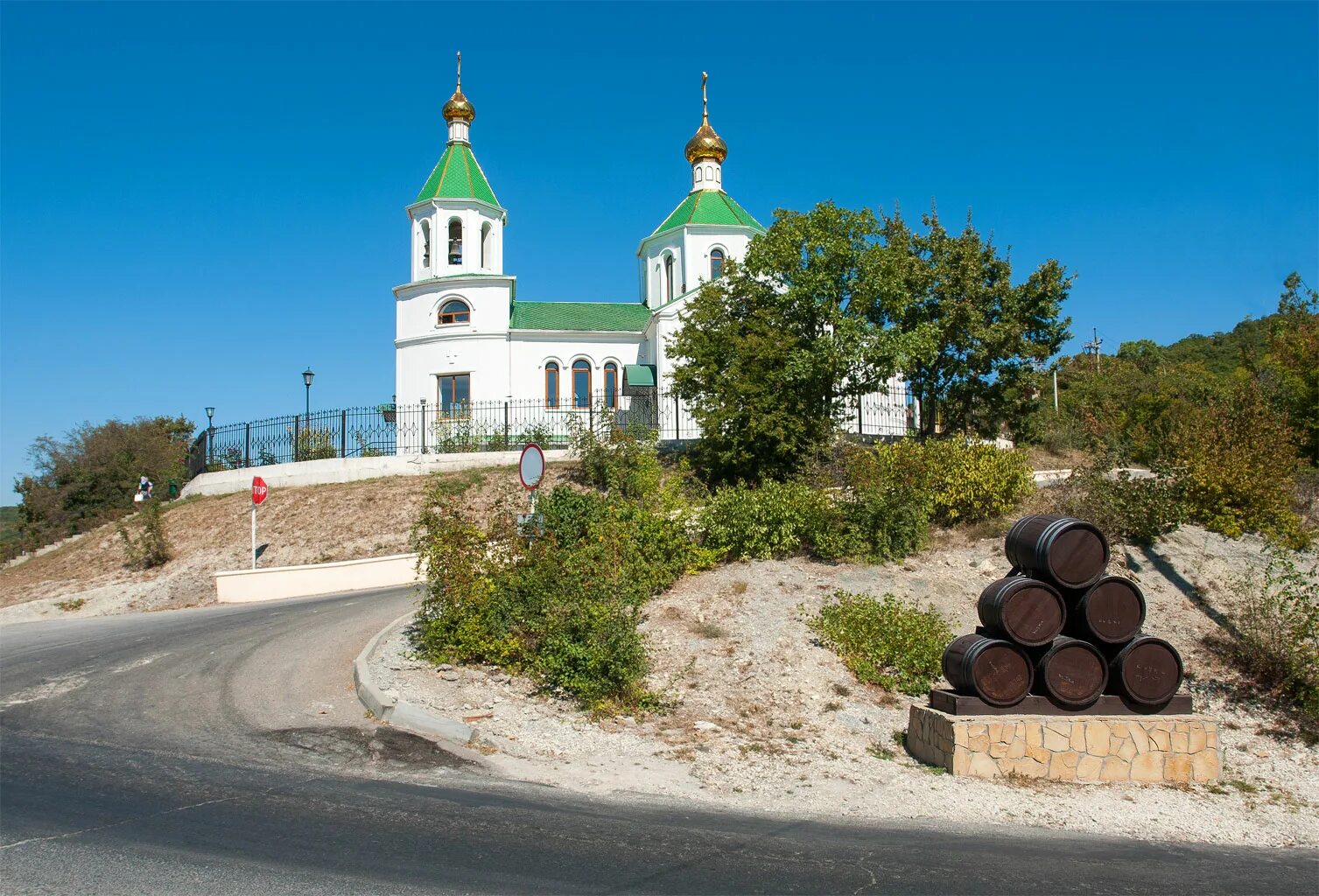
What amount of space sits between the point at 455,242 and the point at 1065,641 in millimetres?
32702

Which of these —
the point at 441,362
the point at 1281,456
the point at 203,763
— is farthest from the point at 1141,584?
the point at 441,362

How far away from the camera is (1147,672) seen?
801cm

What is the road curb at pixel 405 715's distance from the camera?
27.3 ft

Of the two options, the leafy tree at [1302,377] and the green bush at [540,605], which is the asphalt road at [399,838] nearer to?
the green bush at [540,605]

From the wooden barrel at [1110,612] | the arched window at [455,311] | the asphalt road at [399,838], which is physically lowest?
the asphalt road at [399,838]

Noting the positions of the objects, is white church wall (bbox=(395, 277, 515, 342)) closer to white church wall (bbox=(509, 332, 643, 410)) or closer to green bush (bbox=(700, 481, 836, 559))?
white church wall (bbox=(509, 332, 643, 410))

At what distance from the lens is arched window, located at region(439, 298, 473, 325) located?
3616cm

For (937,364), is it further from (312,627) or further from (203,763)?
(203,763)

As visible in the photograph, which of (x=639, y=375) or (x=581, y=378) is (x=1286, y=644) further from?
(x=581, y=378)

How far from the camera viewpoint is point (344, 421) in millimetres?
27734

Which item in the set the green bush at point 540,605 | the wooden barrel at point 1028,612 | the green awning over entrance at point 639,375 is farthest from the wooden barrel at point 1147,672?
the green awning over entrance at point 639,375

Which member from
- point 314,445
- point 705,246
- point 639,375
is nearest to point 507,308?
point 639,375

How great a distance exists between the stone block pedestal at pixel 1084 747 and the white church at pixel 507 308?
2693 centimetres

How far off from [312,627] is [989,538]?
32.7 ft
